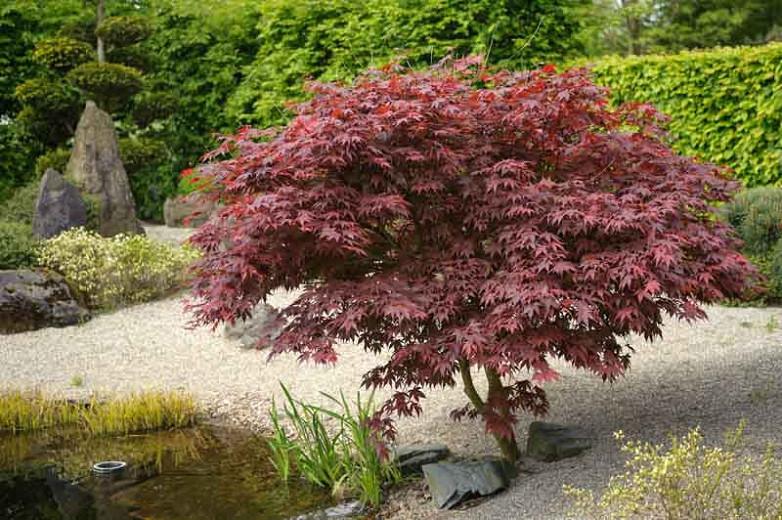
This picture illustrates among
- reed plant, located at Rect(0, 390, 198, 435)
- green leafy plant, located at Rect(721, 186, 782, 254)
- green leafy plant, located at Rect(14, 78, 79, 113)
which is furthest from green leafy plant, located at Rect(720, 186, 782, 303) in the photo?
green leafy plant, located at Rect(14, 78, 79, 113)

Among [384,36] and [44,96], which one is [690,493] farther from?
[44,96]

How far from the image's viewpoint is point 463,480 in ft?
13.6

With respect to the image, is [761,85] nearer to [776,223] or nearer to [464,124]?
[776,223]

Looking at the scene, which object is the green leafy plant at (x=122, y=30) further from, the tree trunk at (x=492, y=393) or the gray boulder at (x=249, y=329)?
the tree trunk at (x=492, y=393)

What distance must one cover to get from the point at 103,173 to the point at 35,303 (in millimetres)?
3081

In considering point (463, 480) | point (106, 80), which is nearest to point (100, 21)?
point (106, 80)

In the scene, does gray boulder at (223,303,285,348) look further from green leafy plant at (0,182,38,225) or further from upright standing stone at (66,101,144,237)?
green leafy plant at (0,182,38,225)

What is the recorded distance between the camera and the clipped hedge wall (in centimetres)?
815

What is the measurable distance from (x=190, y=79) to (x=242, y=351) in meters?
7.48

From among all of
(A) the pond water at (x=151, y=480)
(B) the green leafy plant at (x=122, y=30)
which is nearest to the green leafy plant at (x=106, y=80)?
(B) the green leafy plant at (x=122, y=30)

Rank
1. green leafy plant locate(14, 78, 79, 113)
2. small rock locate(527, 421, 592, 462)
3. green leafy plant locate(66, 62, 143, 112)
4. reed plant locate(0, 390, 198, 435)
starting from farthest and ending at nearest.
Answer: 1. green leafy plant locate(14, 78, 79, 113)
2. green leafy plant locate(66, 62, 143, 112)
3. reed plant locate(0, 390, 198, 435)
4. small rock locate(527, 421, 592, 462)

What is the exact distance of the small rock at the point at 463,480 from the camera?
13.5 feet

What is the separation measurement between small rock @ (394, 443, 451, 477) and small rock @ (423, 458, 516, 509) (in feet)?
0.92

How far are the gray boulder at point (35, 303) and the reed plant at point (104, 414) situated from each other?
2.42 meters
